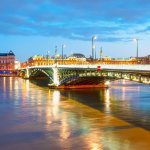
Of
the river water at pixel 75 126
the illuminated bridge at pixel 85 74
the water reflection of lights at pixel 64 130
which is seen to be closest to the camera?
the river water at pixel 75 126

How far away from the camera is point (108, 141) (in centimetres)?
3042

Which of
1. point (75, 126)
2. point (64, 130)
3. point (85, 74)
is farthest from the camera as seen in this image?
point (85, 74)

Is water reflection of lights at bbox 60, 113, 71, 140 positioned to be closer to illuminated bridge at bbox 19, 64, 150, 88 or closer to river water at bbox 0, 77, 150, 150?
river water at bbox 0, 77, 150, 150

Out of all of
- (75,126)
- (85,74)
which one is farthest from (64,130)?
(85,74)

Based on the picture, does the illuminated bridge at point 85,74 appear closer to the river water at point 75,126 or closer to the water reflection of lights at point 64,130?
the river water at point 75,126

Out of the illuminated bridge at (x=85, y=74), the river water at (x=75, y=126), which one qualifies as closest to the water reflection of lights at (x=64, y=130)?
the river water at (x=75, y=126)

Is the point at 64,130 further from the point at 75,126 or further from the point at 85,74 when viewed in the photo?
the point at 85,74

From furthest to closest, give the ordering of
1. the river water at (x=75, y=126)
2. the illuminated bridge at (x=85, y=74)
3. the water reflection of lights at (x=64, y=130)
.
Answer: the illuminated bridge at (x=85, y=74)
the water reflection of lights at (x=64, y=130)
the river water at (x=75, y=126)

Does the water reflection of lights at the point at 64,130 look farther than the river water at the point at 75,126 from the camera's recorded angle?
Yes

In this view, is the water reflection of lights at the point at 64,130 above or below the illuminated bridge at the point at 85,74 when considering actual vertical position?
below

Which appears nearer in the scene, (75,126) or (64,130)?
(64,130)

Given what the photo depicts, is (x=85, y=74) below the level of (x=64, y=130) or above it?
above

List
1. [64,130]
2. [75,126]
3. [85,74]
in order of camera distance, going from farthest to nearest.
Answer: [85,74] → [75,126] → [64,130]

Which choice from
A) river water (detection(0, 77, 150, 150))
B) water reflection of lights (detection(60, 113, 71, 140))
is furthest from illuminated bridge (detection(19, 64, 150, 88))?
water reflection of lights (detection(60, 113, 71, 140))
